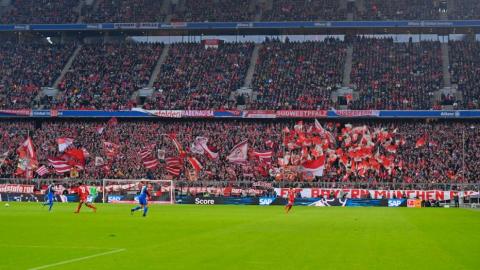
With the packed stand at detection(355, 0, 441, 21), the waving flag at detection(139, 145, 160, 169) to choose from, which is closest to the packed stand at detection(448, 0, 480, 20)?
the packed stand at detection(355, 0, 441, 21)

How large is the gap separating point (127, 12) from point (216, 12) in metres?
11.3

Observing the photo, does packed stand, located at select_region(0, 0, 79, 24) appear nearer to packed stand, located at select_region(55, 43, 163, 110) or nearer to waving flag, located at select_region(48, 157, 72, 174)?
packed stand, located at select_region(55, 43, 163, 110)

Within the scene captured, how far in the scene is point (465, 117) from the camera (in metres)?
74.1

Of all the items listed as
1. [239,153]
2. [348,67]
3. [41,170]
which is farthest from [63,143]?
[348,67]

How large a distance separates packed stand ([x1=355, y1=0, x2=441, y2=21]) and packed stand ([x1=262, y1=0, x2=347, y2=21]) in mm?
2721

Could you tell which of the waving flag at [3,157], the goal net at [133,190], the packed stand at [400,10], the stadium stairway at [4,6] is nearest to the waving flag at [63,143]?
the waving flag at [3,157]

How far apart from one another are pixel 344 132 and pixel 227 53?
2131 cm

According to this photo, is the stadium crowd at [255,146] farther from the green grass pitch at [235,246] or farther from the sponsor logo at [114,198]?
the green grass pitch at [235,246]

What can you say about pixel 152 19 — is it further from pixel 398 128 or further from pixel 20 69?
pixel 398 128

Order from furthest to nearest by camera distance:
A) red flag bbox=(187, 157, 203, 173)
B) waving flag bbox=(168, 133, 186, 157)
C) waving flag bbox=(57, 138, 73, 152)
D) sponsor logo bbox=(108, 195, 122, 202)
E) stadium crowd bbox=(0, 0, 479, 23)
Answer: stadium crowd bbox=(0, 0, 479, 23), waving flag bbox=(57, 138, 73, 152), waving flag bbox=(168, 133, 186, 157), red flag bbox=(187, 157, 203, 173), sponsor logo bbox=(108, 195, 122, 202)

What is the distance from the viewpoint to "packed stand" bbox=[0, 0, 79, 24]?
9344 centimetres

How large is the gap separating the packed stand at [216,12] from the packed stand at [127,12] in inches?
101

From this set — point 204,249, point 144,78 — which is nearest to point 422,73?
point 144,78

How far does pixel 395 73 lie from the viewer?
8038 cm
